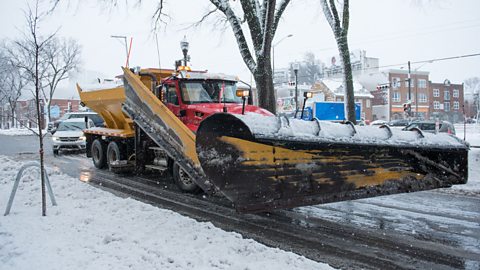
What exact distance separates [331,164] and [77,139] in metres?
14.8

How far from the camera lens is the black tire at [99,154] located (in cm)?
1246

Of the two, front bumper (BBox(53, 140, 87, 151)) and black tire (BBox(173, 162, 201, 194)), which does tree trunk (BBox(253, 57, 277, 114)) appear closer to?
black tire (BBox(173, 162, 201, 194))

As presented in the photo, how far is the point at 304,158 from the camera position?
18.4ft

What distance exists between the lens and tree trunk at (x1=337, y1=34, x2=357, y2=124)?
14970mm

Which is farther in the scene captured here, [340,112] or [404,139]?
[340,112]

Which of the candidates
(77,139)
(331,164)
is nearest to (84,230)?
(331,164)

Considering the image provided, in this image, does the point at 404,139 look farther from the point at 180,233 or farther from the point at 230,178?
the point at 180,233

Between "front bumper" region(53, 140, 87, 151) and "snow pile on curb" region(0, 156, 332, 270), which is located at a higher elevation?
"front bumper" region(53, 140, 87, 151)

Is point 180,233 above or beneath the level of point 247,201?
beneath

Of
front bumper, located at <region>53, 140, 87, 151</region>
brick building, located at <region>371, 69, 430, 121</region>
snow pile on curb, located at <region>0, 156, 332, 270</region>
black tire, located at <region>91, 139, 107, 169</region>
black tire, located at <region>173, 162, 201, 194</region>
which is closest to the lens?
snow pile on curb, located at <region>0, 156, 332, 270</region>

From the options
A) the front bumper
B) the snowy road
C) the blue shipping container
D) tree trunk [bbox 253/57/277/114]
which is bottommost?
the snowy road

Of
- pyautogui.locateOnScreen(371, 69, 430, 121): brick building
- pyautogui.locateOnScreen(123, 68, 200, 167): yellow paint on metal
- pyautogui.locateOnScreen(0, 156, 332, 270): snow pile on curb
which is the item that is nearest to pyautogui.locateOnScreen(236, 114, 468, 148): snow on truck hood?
pyautogui.locateOnScreen(0, 156, 332, 270): snow pile on curb

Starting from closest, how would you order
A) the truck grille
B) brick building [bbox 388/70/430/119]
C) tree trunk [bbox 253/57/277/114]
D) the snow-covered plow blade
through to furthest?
the snow-covered plow blade
tree trunk [bbox 253/57/277/114]
the truck grille
brick building [bbox 388/70/430/119]

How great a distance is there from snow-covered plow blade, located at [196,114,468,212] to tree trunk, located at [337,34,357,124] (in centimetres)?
871
